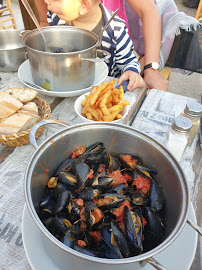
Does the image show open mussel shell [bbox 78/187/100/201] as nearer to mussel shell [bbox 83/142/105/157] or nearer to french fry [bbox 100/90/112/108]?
mussel shell [bbox 83/142/105/157]

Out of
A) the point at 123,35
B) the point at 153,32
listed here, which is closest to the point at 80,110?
the point at 123,35

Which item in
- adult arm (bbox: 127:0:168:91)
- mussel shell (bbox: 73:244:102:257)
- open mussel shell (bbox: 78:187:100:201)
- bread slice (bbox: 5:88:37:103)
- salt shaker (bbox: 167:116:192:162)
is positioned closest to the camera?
mussel shell (bbox: 73:244:102:257)

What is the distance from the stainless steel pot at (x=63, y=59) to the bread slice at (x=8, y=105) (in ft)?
0.82

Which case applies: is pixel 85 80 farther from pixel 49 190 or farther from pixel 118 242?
pixel 118 242

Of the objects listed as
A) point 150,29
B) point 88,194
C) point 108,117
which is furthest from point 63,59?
point 150,29

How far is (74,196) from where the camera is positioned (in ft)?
2.36

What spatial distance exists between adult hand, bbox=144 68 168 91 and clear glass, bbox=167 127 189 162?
0.86m

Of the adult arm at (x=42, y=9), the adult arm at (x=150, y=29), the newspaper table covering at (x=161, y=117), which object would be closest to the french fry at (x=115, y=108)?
the newspaper table covering at (x=161, y=117)

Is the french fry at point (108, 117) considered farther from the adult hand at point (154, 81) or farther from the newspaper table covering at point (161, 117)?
the adult hand at point (154, 81)

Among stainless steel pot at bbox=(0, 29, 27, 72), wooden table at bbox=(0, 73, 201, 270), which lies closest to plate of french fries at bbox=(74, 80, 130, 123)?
wooden table at bbox=(0, 73, 201, 270)

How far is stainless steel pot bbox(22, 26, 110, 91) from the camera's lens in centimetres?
118

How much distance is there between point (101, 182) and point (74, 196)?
104mm

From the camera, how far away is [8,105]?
1122 millimetres

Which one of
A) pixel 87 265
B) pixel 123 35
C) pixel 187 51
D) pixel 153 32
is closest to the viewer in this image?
pixel 87 265
